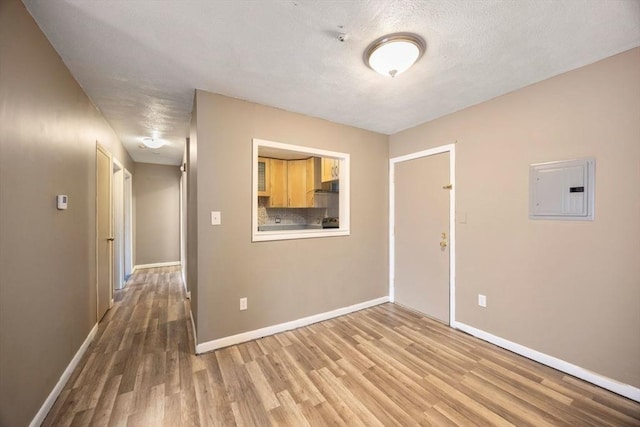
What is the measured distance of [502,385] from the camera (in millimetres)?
1893

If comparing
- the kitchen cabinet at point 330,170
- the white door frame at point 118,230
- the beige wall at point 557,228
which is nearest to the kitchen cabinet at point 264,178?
the kitchen cabinet at point 330,170

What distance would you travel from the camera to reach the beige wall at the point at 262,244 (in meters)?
2.38

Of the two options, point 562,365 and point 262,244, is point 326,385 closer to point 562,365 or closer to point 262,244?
point 262,244

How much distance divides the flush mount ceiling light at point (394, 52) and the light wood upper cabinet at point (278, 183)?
369cm

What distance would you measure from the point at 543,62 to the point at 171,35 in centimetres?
267

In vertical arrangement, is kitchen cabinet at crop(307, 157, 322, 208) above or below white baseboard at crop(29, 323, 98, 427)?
above

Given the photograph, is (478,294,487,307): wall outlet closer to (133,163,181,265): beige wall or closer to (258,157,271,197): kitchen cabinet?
(258,157,271,197): kitchen cabinet

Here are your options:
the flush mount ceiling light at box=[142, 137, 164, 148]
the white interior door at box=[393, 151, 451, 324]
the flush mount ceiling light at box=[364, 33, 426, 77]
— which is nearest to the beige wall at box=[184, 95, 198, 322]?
the flush mount ceiling light at box=[142, 137, 164, 148]

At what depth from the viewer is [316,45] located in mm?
1724

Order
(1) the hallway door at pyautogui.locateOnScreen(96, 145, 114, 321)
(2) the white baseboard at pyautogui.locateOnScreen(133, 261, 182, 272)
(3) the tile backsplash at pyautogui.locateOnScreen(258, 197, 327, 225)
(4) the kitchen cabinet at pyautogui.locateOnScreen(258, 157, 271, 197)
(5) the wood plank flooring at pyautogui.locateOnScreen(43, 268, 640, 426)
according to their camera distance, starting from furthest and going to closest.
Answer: (2) the white baseboard at pyautogui.locateOnScreen(133, 261, 182, 272) → (3) the tile backsplash at pyautogui.locateOnScreen(258, 197, 327, 225) → (4) the kitchen cabinet at pyautogui.locateOnScreen(258, 157, 271, 197) → (1) the hallway door at pyautogui.locateOnScreen(96, 145, 114, 321) → (5) the wood plank flooring at pyautogui.locateOnScreen(43, 268, 640, 426)

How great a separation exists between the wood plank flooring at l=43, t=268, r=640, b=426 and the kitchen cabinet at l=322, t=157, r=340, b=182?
2563 millimetres

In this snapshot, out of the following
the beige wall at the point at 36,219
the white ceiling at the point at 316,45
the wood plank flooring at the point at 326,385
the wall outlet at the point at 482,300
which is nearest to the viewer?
the beige wall at the point at 36,219

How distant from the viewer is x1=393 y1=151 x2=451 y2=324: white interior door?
117 inches

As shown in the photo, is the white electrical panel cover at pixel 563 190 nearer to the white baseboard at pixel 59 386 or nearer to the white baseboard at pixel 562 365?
the white baseboard at pixel 562 365
